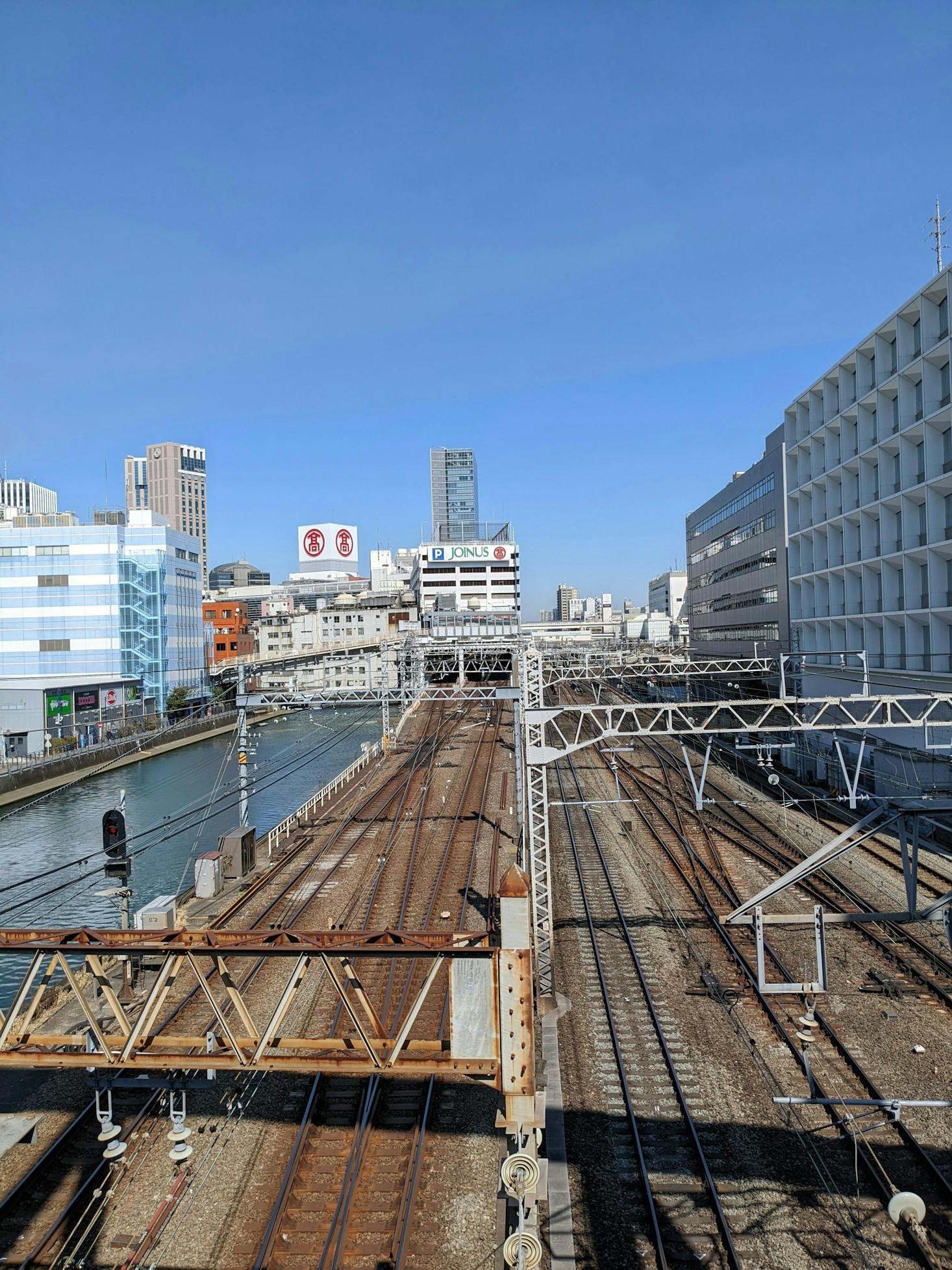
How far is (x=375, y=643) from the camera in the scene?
62875 millimetres

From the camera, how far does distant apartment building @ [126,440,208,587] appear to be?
16538 cm

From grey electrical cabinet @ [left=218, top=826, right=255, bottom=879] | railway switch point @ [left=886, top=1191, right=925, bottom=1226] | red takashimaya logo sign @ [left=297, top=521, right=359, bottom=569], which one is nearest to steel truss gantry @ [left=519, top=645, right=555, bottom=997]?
railway switch point @ [left=886, top=1191, right=925, bottom=1226]

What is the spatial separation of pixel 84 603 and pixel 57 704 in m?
6.51

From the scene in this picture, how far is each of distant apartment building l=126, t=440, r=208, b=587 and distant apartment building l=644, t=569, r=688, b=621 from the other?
88.0 metres

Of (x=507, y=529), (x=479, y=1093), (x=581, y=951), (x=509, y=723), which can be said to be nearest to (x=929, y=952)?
(x=581, y=951)

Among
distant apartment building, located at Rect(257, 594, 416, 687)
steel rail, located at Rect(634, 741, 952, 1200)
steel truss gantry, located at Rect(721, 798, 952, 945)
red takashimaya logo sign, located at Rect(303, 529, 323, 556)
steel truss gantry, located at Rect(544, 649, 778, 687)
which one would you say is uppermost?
red takashimaya logo sign, located at Rect(303, 529, 323, 556)

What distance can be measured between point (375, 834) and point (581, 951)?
9942 millimetres

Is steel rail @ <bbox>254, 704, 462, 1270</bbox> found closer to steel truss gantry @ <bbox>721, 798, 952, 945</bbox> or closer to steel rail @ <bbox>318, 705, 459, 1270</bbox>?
steel rail @ <bbox>318, 705, 459, 1270</bbox>

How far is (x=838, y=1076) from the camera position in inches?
365

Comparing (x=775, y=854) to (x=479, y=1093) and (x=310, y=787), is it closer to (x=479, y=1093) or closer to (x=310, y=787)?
(x=479, y=1093)

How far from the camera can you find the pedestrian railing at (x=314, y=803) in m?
21.5

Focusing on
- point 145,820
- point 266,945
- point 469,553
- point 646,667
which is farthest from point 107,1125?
point 469,553

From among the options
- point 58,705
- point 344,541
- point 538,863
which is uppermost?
point 344,541

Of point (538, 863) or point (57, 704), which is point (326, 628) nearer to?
point (57, 704)
